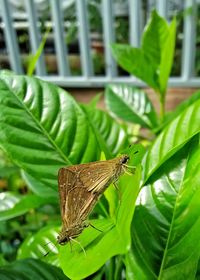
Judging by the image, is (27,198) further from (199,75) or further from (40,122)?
(199,75)

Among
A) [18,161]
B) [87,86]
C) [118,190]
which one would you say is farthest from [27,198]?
[87,86]

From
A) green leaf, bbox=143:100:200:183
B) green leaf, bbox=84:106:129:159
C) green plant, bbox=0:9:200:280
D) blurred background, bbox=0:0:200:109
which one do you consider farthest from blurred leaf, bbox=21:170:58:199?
blurred background, bbox=0:0:200:109

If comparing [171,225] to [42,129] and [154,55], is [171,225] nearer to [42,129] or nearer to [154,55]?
[42,129]

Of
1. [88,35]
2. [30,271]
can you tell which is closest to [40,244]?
[30,271]

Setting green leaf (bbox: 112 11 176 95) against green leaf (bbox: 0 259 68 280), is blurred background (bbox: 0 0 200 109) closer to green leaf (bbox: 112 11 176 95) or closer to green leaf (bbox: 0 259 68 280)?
green leaf (bbox: 112 11 176 95)

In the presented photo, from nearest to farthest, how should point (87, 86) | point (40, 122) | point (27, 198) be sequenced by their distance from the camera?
point (40, 122), point (27, 198), point (87, 86)

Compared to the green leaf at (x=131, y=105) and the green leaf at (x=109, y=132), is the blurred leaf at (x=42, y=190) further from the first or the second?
the green leaf at (x=131, y=105)
